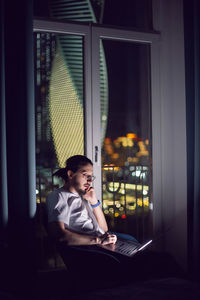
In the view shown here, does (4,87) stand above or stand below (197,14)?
below

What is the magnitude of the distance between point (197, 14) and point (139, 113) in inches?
41.8

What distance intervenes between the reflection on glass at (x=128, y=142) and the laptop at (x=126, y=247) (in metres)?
1.06

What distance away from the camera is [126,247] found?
1896 mm

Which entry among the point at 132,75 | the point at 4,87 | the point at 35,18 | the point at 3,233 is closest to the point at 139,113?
the point at 132,75

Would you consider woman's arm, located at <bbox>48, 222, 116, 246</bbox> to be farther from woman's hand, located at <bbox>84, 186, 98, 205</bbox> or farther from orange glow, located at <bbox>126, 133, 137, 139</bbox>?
orange glow, located at <bbox>126, 133, 137, 139</bbox>

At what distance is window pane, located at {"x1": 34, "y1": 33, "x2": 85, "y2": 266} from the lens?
2740 mm

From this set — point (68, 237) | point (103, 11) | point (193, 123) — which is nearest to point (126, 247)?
point (68, 237)

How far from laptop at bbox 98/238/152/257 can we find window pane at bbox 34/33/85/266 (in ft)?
3.43

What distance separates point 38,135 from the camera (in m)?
2.69

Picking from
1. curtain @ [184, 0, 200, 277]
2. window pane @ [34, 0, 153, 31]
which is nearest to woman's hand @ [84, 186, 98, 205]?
curtain @ [184, 0, 200, 277]

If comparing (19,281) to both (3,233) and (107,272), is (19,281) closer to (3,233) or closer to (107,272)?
(3,233)

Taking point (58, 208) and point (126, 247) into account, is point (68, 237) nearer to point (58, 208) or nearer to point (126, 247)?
point (58, 208)

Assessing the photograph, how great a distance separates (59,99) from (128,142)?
0.80 m

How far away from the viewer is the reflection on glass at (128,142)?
3029 millimetres
